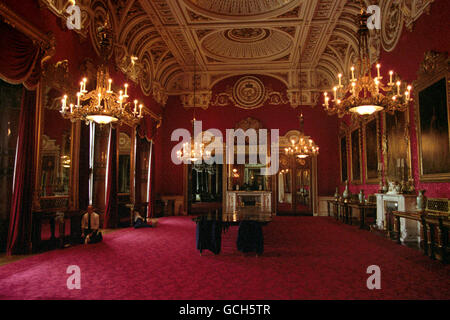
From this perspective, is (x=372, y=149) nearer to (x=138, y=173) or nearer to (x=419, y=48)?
(x=419, y=48)

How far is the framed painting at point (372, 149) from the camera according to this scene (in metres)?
8.58

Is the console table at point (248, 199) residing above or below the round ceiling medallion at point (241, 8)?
below

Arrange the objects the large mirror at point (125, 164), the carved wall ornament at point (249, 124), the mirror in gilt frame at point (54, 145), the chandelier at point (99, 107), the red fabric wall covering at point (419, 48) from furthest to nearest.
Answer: the carved wall ornament at point (249, 124)
the large mirror at point (125, 164)
the mirror in gilt frame at point (54, 145)
the red fabric wall covering at point (419, 48)
the chandelier at point (99, 107)

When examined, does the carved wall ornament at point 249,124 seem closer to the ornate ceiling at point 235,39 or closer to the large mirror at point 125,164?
the ornate ceiling at point 235,39

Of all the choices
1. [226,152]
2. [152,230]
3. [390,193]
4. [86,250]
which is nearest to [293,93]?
[226,152]

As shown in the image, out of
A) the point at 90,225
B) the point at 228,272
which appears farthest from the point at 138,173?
the point at 228,272

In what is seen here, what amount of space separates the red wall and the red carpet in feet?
21.4

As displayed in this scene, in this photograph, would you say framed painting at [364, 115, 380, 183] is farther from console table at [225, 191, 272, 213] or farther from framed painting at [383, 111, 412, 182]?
console table at [225, 191, 272, 213]

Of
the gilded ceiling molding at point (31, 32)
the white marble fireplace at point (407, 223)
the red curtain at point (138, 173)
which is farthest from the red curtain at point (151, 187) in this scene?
the white marble fireplace at point (407, 223)

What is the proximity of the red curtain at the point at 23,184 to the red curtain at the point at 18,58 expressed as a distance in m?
0.44

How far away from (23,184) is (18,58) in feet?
7.06

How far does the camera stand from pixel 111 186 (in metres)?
8.58

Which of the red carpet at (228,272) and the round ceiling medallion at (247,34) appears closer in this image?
the red carpet at (228,272)
